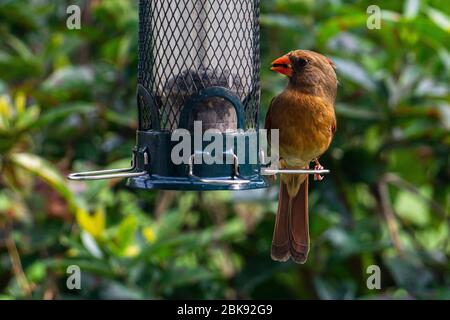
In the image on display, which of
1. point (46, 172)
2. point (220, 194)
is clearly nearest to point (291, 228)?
point (46, 172)

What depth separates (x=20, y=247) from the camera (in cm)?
457

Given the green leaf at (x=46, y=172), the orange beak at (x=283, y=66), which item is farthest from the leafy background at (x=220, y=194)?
the orange beak at (x=283, y=66)

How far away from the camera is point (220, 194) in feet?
16.6

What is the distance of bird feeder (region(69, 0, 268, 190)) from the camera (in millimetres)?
3338

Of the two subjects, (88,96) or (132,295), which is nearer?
(132,295)

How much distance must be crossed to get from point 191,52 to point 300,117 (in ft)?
1.64

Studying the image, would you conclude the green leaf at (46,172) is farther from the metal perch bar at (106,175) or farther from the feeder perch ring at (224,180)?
the feeder perch ring at (224,180)

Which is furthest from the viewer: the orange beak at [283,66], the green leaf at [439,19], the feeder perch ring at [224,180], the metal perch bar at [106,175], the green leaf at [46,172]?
the green leaf at [439,19]

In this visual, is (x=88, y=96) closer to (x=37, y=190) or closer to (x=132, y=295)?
(x=37, y=190)

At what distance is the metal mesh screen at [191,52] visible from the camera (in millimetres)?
3406

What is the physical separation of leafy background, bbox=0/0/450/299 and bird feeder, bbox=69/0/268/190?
29.0 inches

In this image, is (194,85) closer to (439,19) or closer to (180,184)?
(180,184)

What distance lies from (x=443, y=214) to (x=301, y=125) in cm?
A: 136
